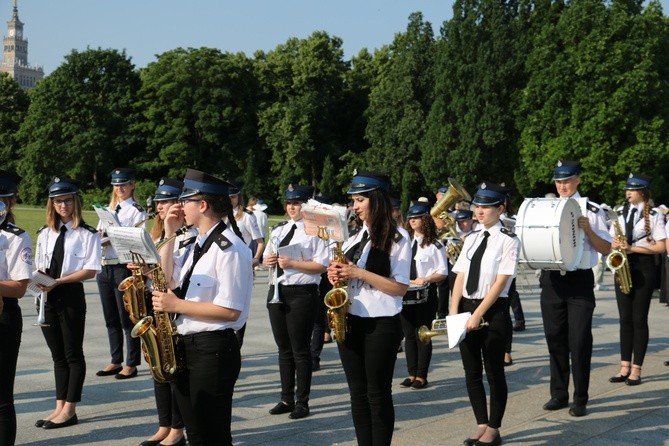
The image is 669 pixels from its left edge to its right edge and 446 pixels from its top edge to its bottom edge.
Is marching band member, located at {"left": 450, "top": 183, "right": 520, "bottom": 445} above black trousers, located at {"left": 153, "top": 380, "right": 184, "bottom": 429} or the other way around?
above

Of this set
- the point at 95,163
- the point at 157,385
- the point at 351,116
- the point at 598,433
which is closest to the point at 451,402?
the point at 598,433

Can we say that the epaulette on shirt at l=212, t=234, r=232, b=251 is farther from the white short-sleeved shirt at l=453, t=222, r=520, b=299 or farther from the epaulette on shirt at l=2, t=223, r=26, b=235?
the white short-sleeved shirt at l=453, t=222, r=520, b=299

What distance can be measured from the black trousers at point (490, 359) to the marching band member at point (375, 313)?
1376 millimetres

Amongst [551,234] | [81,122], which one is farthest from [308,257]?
[81,122]

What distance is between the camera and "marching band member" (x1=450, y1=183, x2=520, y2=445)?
281 inches

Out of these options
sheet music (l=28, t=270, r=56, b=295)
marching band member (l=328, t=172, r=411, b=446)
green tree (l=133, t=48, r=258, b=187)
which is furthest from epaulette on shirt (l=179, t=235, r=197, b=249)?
green tree (l=133, t=48, r=258, b=187)

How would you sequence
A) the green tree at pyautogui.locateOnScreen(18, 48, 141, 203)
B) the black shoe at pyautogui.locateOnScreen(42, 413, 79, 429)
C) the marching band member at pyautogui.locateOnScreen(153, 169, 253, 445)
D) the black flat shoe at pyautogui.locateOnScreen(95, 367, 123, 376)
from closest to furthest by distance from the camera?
the marching band member at pyautogui.locateOnScreen(153, 169, 253, 445) → the black shoe at pyautogui.locateOnScreen(42, 413, 79, 429) → the black flat shoe at pyautogui.locateOnScreen(95, 367, 123, 376) → the green tree at pyautogui.locateOnScreen(18, 48, 141, 203)

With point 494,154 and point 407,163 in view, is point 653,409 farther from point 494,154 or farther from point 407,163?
point 407,163

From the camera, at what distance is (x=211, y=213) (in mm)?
5152

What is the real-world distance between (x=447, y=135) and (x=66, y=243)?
156 feet

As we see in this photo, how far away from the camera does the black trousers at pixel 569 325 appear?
8250mm

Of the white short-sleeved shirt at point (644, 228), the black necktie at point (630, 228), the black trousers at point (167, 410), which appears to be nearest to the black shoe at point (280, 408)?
the black trousers at point (167, 410)

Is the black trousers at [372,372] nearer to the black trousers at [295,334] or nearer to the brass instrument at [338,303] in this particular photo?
the brass instrument at [338,303]

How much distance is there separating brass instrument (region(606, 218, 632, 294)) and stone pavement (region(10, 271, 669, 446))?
1150 millimetres
